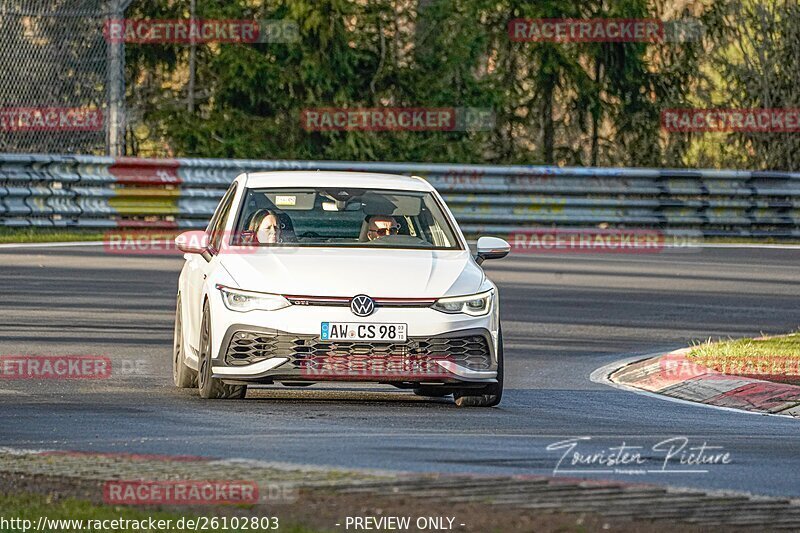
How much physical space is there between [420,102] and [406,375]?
71.2 ft

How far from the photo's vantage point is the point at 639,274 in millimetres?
24406

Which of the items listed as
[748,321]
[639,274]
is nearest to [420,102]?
[639,274]

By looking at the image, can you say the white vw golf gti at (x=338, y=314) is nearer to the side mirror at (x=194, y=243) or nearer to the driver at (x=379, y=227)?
the side mirror at (x=194, y=243)

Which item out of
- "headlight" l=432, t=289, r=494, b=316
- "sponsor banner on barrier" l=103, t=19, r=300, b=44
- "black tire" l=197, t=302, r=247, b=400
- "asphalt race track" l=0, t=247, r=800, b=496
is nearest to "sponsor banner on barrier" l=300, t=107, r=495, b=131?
Result: "sponsor banner on barrier" l=103, t=19, r=300, b=44

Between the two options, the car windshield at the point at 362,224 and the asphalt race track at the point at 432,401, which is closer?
the asphalt race track at the point at 432,401

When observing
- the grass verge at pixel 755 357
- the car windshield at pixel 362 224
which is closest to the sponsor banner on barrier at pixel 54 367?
the car windshield at pixel 362 224

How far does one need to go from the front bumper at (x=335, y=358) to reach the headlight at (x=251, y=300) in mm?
135

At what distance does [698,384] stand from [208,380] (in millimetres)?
3926

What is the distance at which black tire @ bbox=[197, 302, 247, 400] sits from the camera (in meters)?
11.9

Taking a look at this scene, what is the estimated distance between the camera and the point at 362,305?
11562mm

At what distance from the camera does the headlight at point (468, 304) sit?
11711 mm

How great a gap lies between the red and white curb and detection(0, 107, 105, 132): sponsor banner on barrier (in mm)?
14493

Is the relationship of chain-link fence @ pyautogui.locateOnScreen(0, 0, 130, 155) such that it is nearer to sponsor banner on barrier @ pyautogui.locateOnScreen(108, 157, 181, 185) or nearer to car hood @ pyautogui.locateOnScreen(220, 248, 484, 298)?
sponsor banner on barrier @ pyautogui.locateOnScreen(108, 157, 181, 185)

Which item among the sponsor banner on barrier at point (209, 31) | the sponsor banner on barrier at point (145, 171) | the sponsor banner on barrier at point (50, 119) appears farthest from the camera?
the sponsor banner on barrier at point (209, 31)
